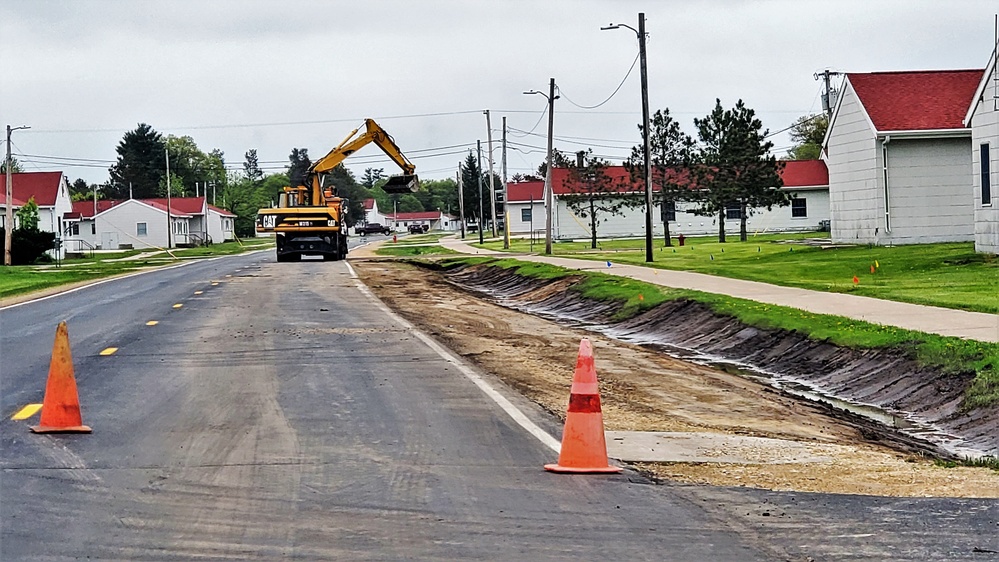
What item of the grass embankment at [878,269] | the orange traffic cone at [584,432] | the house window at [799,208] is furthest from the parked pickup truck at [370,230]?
the orange traffic cone at [584,432]

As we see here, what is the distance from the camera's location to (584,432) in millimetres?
8875

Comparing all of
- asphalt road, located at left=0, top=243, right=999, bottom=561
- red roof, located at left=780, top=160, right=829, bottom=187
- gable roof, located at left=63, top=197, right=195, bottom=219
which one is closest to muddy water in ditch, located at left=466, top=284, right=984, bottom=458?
asphalt road, located at left=0, top=243, right=999, bottom=561

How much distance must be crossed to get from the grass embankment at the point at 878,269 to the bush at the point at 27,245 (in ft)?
110

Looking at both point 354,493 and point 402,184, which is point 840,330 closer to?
point 354,493

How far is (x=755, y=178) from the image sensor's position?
5434 centimetres

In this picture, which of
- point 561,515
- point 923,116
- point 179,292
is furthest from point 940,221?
point 561,515

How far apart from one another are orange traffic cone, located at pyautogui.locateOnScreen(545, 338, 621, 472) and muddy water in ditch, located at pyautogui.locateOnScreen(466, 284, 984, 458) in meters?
3.68

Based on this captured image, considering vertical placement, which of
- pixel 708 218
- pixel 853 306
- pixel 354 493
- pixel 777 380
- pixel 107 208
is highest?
pixel 107 208

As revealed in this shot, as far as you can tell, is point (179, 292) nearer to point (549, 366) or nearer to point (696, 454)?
point (549, 366)

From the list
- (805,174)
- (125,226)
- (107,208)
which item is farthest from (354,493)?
(107,208)

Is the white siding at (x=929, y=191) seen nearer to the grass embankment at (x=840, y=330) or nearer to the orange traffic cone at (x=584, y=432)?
the grass embankment at (x=840, y=330)

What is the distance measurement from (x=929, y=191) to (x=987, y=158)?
377 inches

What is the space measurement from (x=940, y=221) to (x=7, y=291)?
2755 cm

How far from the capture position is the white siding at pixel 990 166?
2798 centimetres
